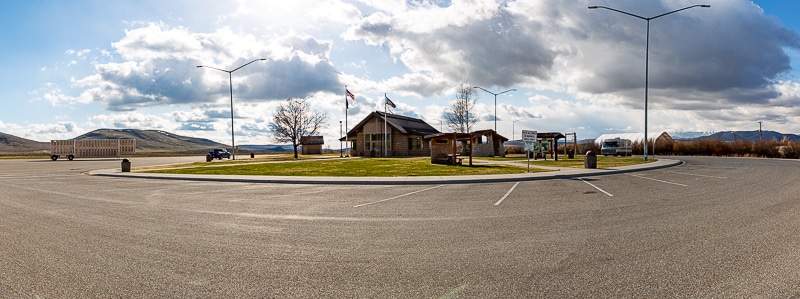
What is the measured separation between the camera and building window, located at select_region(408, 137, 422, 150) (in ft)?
168

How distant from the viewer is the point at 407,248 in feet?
19.9

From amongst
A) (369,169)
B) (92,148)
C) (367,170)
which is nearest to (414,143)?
(369,169)

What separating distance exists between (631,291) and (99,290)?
517 centimetres

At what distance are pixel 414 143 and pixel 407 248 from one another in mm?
45474

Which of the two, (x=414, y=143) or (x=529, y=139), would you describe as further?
(x=414, y=143)

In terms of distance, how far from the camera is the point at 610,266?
502 cm

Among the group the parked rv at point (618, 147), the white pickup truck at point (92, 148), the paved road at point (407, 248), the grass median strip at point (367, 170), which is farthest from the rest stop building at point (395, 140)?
the white pickup truck at point (92, 148)

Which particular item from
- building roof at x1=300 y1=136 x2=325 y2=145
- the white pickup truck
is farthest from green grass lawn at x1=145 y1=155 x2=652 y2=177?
the white pickup truck

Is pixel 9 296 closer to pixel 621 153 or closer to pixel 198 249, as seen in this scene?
pixel 198 249

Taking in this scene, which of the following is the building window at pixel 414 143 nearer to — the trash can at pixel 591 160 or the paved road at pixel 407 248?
the trash can at pixel 591 160

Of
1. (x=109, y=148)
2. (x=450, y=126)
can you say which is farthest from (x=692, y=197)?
(x=109, y=148)

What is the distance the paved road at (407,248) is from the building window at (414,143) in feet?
130

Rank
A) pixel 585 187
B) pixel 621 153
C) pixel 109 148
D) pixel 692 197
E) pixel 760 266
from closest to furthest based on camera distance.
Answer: pixel 760 266 < pixel 692 197 < pixel 585 187 < pixel 621 153 < pixel 109 148

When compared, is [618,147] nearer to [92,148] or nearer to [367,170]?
[367,170]
